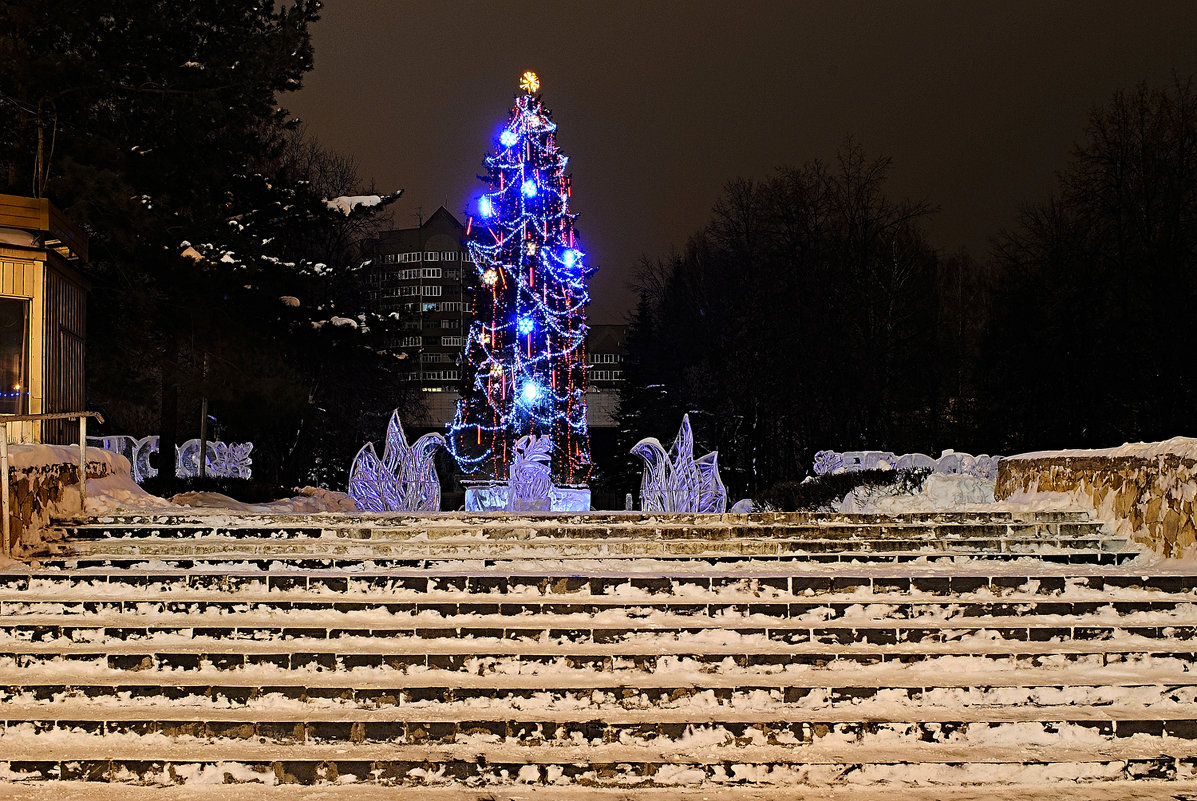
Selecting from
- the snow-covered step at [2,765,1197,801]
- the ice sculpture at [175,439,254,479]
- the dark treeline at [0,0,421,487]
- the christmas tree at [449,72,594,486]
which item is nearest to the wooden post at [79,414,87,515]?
the snow-covered step at [2,765,1197,801]

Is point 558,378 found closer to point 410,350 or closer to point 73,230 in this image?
point 410,350

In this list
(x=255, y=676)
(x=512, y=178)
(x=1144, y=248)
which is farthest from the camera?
(x=512, y=178)

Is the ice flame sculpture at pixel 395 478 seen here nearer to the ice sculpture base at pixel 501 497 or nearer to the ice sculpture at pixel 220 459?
the ice sculpture base at pixel 501 497

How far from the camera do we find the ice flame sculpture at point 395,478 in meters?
14.3

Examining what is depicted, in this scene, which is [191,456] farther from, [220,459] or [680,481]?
[680,481]

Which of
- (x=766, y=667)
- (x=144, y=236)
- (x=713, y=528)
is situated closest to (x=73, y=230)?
(x=144, y=236)

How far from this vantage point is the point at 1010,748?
5.75 metres

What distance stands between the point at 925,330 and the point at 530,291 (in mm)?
16023

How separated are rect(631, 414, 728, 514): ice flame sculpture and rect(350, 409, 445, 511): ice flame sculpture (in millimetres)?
3396

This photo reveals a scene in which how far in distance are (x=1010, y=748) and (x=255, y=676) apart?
5032 mm

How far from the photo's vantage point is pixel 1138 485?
28.7 ft

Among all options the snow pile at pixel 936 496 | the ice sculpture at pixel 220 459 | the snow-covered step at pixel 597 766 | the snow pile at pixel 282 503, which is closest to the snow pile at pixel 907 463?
the snow pile at pixel 936 496

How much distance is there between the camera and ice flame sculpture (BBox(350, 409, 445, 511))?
14297 millimetres

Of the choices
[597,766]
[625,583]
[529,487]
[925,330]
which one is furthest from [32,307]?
[925,330]
